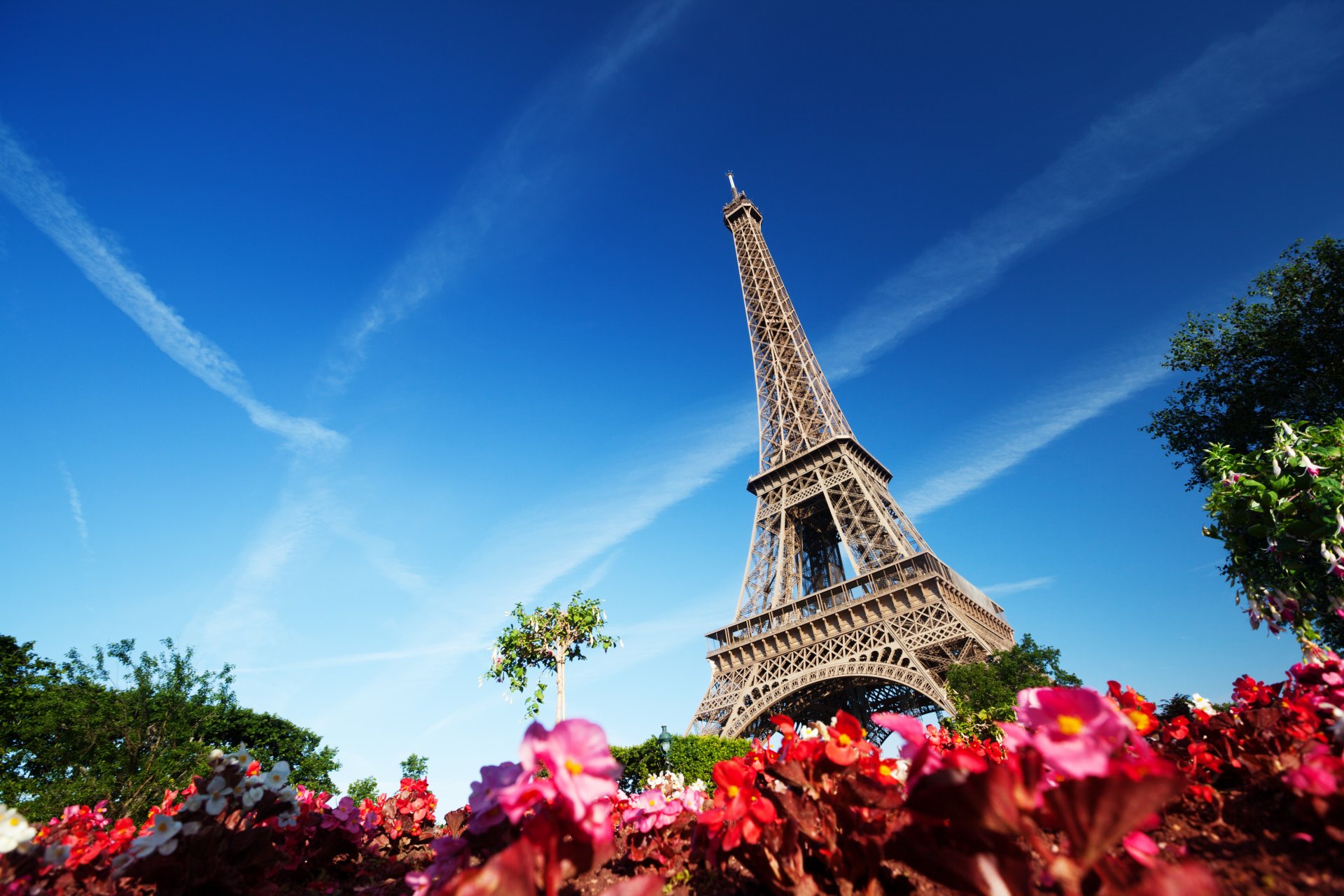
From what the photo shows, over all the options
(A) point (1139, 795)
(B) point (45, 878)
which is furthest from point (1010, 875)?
(B) point (45, 878)

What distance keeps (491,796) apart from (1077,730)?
5.74 feet

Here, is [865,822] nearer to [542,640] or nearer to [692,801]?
[692,801]

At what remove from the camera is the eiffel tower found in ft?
83.0

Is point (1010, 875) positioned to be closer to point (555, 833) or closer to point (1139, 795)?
point (1139, 795)

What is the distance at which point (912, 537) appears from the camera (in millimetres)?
30531

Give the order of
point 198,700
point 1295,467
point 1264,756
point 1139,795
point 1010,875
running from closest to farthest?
point 1139,795
point 1010,875
point 1264,756
point 1295,467
point 198,700

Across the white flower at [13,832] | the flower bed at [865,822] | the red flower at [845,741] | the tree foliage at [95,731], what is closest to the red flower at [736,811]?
the flower bed at [865,822]

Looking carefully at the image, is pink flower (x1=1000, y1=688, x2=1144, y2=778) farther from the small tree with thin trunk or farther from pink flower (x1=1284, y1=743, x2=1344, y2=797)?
the small tree with thin trunk

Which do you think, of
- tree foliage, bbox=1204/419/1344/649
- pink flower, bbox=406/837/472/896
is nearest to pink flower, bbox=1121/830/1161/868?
pink flower, bbox=406/837/472/896

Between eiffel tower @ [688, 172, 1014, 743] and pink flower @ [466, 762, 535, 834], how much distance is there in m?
21.6

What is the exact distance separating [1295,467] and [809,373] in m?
36.1

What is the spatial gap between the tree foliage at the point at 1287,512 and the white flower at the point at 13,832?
9.67 meters

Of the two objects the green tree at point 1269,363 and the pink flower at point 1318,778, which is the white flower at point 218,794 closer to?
the pink flower at point 1318,778

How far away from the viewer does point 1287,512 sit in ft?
21.6
